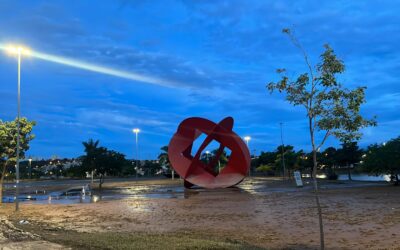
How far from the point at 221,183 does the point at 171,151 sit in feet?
16.2

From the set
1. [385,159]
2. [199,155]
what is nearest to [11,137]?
[199,155]

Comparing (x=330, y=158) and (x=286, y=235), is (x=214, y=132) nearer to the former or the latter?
(x=286, y=235)

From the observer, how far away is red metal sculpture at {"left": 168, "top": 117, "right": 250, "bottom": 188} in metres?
40.3

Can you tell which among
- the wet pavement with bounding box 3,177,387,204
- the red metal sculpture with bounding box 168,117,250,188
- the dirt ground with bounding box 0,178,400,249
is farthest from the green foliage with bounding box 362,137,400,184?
the dirt ground with bounding box 0,178,400,249

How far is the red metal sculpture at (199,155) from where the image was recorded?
40312 mm

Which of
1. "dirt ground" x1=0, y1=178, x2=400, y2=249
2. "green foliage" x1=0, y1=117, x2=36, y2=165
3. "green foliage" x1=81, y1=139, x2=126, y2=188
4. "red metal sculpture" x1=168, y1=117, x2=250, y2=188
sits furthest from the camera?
"green foliage" x1=81, y1=139, x2=126, y2=188

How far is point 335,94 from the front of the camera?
905cm

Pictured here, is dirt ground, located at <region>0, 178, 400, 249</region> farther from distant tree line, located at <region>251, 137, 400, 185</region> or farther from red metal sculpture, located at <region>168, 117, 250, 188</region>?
red metal sculpture, located at <region>168, 117, 250, 188</region>

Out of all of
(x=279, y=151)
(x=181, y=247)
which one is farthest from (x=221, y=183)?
(x=279, y=151)

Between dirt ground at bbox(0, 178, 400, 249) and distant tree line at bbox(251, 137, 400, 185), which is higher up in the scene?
distant tree line at bbox(251, 137, 400, 185)

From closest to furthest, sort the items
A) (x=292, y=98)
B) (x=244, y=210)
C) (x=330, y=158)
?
1. (x=292, y=98)
2. (x=244, y=210)
3. (x=330, y=158)

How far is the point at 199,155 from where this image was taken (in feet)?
135

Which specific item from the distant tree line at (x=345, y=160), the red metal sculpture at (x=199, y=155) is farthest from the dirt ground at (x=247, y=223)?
the red metal sculpture at (x=199, y=155)

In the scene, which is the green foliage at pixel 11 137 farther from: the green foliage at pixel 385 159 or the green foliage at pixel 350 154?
the green foliage at pixel 350 154
